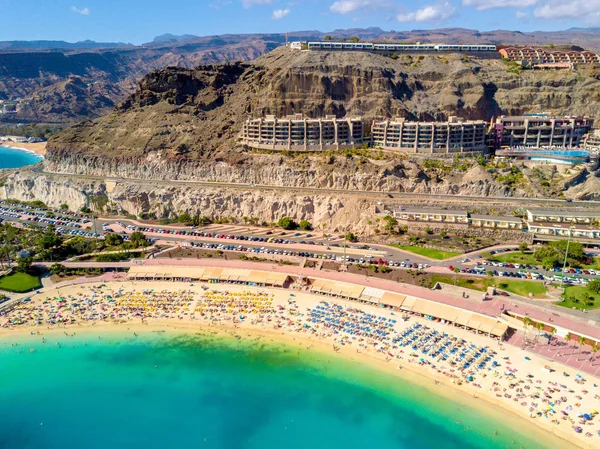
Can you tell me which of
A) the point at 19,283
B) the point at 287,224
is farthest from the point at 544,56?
the point at 19,283

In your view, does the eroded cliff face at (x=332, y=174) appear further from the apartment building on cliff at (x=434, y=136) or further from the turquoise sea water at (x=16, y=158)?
the turquoise sea water at (x=16, y=158)

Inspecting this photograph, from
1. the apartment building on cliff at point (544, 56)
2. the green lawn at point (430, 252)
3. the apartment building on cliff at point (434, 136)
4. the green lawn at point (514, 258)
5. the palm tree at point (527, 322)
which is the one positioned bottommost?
the palm tree at point (527, 322)

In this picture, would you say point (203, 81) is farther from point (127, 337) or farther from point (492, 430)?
point (492, 430)

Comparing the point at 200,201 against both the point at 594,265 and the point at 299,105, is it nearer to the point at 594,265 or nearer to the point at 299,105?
the point at 299,105

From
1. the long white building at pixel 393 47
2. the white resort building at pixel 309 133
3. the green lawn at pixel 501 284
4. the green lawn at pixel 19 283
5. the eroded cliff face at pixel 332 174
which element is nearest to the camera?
the green lawn at pixel 501 284

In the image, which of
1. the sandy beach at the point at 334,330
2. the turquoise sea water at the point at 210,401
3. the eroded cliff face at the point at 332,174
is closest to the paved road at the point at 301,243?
the eroded cliff face at the point at 332,174
